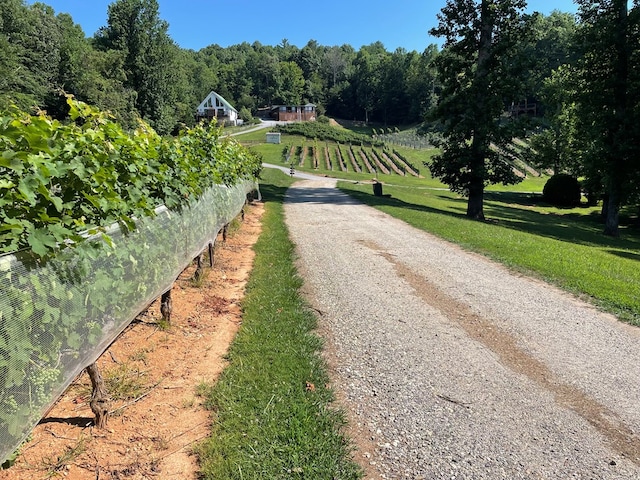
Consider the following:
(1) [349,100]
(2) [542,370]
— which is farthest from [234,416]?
(1) [349,100]

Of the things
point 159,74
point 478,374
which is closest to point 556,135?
point 478,374

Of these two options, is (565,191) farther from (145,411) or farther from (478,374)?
(145,411)

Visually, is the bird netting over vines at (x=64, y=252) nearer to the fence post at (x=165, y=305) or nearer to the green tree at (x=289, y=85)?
the fence post at (x=165, y=305)

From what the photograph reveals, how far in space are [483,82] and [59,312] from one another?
721 inches

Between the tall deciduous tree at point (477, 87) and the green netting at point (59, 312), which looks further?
the tall deciduous tree at point (477, 87)

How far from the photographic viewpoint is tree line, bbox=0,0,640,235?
17.3 metres

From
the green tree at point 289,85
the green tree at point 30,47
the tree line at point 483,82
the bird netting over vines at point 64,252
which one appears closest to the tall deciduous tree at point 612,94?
the tree line at point 483,82

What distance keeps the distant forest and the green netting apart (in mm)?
1510

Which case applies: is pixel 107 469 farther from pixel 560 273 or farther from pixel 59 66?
pixel 59 66

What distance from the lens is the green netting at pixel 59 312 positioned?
2.19 meters

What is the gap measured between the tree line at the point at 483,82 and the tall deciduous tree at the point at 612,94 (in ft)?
0.14

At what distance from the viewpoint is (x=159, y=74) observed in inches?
A: 2229

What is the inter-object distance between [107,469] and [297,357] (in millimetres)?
2027

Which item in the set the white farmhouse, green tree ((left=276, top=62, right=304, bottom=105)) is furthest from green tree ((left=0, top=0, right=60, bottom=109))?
green tree ((left=276, top=62, right=304, bottom=105))
